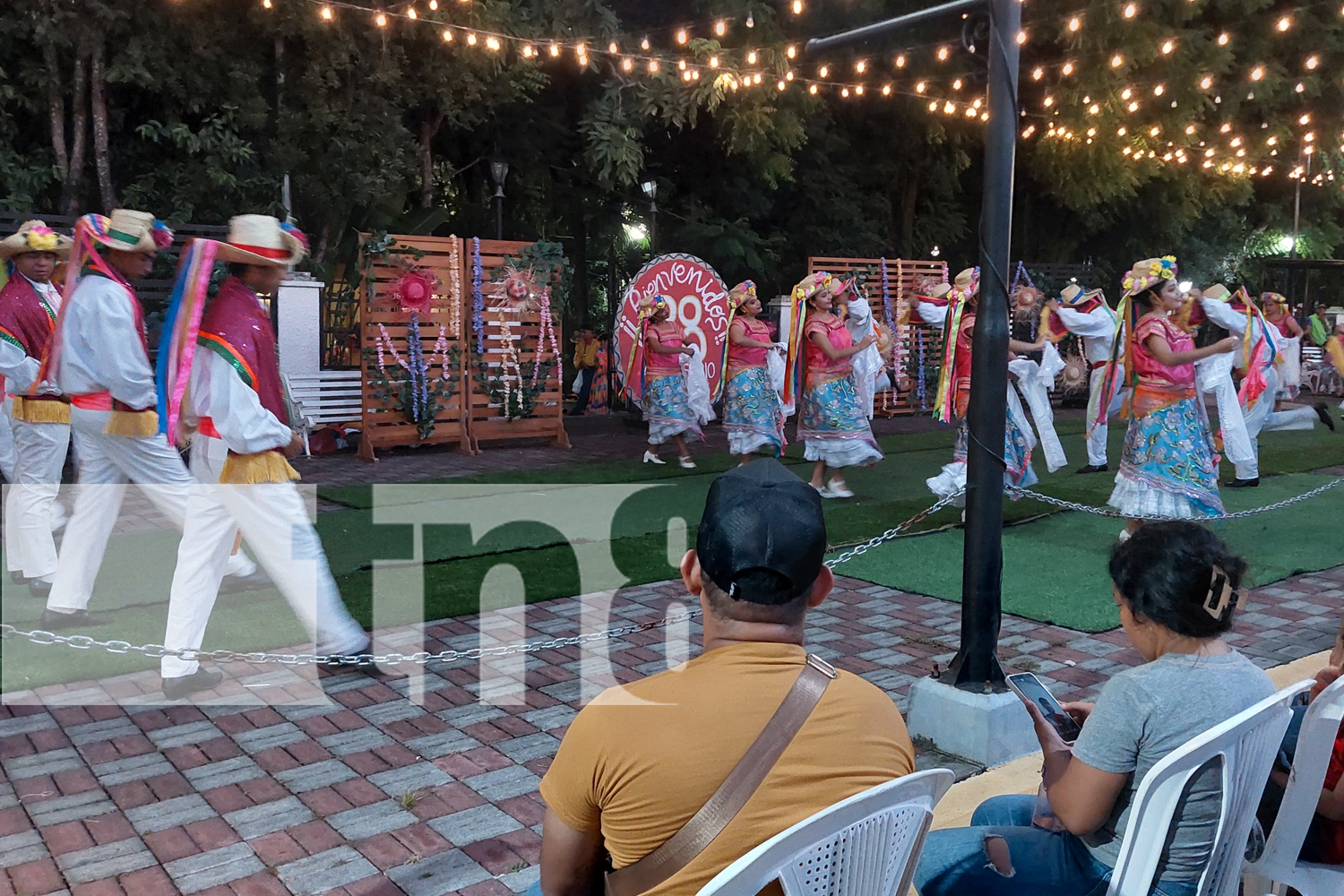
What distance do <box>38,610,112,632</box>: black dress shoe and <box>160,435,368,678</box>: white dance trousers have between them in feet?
3.79

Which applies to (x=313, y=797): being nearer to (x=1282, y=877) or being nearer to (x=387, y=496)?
(x=1282, y=877)

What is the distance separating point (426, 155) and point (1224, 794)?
49.8ft

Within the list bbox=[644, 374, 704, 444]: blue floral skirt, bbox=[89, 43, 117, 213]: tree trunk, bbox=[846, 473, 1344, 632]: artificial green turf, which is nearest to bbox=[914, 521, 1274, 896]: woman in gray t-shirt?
bbox=[846, 473, 1344, 632]: artificial green turf

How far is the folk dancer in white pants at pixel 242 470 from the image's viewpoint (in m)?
4.35

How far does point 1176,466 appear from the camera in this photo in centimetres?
666

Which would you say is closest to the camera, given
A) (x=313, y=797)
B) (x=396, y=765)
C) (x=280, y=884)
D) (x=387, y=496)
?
(x=280, y=884)

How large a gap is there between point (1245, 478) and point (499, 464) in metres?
6.85

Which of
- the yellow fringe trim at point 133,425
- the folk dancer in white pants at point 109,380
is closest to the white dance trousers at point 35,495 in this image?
the folk dancer in white pants at point 109,380

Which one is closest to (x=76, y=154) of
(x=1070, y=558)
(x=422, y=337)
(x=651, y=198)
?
(x=422, y=337)

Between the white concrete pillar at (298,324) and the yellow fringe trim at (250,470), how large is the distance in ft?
25.3

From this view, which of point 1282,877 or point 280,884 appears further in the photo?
point 280,884

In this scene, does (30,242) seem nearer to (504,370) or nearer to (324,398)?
(324,398)

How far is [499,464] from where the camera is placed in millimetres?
11289

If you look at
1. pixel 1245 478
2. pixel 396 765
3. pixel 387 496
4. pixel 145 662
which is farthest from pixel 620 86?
pixel 396 765
